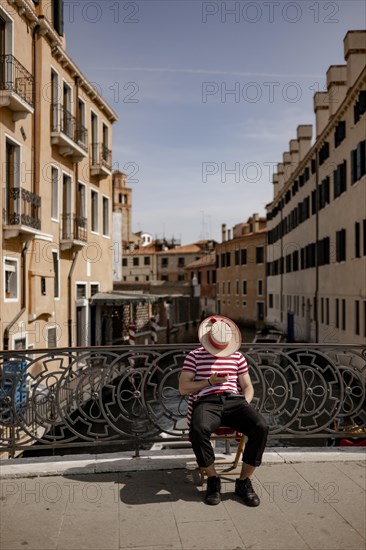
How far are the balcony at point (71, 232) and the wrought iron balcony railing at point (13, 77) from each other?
495cm

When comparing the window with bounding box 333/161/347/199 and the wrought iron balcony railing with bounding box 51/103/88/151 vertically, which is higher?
the wrought iron balcony railing with bounding box 51/103/88/151

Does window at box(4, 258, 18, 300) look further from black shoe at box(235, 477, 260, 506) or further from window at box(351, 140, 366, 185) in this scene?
window at box(351, 140, 366, 185)

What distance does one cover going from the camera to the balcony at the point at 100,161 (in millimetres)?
21984

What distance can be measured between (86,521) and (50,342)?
1485 centimetres

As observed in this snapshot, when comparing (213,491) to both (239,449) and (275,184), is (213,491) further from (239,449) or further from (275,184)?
(275,184)

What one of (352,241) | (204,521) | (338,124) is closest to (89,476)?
(204,521)

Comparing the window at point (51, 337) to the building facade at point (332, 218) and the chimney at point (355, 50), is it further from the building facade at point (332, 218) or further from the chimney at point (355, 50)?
the chimney at point (355, 50)

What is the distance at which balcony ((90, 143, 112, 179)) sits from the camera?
2198 centimetres

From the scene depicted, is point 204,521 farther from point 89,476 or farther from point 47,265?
point 47,265

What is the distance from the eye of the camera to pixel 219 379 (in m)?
4.28

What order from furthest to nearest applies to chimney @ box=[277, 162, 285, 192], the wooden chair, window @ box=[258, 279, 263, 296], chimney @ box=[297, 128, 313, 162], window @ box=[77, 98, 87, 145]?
1. window @ box=[258, 279, 263, 296]
2. chimney @ box=[277, 162, 285, 192]
3. chimney @ box=[297, 128, 313, 162]
4. window @ box=[77, 98, 87, 145]
5. the wooden chair

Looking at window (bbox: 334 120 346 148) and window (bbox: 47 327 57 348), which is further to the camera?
window (bbox: 334 120 346 148)

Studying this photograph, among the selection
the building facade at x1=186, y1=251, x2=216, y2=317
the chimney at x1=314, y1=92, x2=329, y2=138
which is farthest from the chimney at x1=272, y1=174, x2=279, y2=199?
the chimney at x1=314, y1=92, x2=329, y2=138

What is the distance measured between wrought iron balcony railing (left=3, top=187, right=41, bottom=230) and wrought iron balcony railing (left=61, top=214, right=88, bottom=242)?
11.8 feet
